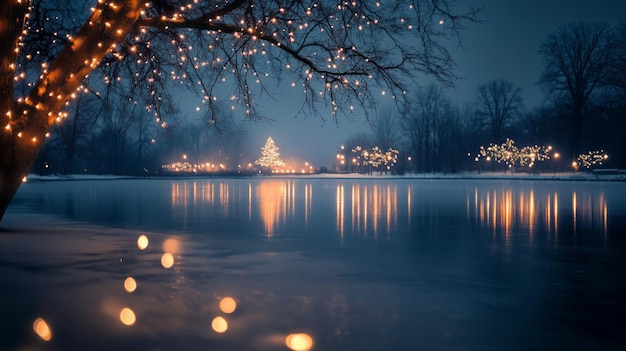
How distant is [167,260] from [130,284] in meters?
1.55

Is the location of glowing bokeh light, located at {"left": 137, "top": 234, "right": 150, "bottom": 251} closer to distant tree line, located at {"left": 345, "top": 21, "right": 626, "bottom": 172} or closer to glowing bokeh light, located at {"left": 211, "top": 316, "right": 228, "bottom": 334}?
glowing bokeh light, located at {"left": 211, "top": 316, "right": 228, "bottom": 334}

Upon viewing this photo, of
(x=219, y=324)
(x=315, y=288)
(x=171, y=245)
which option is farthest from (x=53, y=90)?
(x=219, y=324)

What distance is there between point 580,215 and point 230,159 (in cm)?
10769

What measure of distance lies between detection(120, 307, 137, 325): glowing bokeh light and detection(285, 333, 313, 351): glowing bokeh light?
1.34 meters

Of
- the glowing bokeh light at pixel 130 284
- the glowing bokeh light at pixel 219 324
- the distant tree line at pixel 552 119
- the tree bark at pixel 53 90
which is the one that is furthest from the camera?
the distant tree line at pixel 552 119

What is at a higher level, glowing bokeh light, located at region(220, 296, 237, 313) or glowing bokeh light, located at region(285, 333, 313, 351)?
glowing bokeh light, located at region(220, 296, 237, 313)

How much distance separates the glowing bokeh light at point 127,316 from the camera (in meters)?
4.31

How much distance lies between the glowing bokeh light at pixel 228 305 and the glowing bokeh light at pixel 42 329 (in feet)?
4.46

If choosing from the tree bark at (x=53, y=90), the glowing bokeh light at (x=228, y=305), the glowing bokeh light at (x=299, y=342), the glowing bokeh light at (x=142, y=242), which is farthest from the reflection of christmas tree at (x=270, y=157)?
the glowing bokeh light at (x=299, y=342)

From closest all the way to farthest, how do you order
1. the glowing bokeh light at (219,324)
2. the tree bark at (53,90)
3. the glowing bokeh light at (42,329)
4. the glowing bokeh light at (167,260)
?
the glowing bokeh light at (42,329), the glowing bokeh light at (219,324), the glowing bokeh light at (167,260), the tree bark at (53,90)

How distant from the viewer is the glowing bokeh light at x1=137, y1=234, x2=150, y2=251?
27.5 feet

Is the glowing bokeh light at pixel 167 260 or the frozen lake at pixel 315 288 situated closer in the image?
the frozen lake at pixel 315 288

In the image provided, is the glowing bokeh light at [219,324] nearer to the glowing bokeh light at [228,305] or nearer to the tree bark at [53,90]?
the glowing bokeh light at [228,305]

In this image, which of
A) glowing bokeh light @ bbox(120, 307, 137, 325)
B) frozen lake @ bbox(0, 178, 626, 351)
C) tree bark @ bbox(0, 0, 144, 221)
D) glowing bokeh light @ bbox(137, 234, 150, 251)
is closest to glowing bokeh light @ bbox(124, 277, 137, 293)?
frozen lake @ bbox(0, 178, 626, 351)
